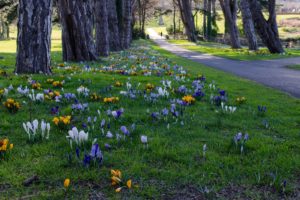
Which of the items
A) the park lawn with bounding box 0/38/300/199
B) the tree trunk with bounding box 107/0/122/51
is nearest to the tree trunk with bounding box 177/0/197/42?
the tree trunk with bounding box 107/0/122/51

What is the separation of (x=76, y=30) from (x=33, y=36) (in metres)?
7.57

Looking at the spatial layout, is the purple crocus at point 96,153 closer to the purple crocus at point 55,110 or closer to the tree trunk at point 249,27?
the purple crocus at point 55,110

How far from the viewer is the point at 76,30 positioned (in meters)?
18.0

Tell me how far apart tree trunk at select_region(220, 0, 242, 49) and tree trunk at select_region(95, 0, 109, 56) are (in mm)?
23104

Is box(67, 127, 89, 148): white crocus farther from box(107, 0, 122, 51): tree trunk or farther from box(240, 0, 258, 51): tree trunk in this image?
box(240, 0, 258, 51): tree trunk

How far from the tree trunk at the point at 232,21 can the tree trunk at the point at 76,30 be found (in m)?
28.1

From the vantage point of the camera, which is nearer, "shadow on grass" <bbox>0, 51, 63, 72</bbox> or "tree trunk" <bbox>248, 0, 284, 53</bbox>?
"shadow on grass" <bbox>0, 51, 63, 72</bbox>

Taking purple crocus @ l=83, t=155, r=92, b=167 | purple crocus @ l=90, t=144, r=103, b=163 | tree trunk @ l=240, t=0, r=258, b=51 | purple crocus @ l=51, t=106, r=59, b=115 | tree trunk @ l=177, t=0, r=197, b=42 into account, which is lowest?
purple crocus @ l=83, t=155, r=92, b=167

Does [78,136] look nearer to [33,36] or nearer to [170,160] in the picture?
[170,160]

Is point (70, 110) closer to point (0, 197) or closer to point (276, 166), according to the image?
point (0, 197)

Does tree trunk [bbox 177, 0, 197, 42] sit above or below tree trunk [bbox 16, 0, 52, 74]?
above

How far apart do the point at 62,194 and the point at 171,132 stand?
236 centimetres

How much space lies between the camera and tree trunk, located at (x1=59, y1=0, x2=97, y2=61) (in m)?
17.6

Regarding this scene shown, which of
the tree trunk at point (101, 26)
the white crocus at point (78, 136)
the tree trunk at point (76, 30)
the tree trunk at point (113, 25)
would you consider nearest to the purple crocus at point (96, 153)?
the white crocus at point (78, 136)
